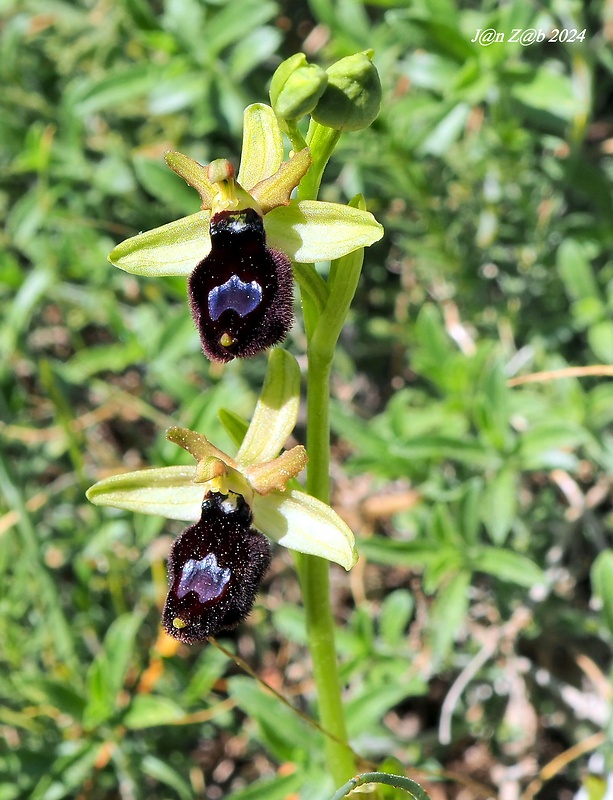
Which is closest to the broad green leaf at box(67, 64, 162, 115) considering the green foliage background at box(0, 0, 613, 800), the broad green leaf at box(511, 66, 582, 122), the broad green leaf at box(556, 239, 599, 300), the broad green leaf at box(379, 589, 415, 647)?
the green foliage background at box(0, 0, 613, 800)

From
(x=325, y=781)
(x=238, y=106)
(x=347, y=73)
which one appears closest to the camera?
(x=347, y=73)

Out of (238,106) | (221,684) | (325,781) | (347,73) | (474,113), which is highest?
(347,73)

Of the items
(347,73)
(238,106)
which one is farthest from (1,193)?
(347,73)

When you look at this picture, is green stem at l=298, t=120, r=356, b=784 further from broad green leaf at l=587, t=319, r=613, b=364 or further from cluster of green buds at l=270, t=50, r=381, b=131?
broad green leaf at l=587, t=319, r=613, b=364

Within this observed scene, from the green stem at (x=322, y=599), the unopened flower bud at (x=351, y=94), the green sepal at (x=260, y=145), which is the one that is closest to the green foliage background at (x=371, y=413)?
the green stem at (x=322, y=599)

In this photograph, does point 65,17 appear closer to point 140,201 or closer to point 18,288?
point 140,201

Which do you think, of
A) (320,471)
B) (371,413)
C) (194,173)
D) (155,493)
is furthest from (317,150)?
(371,413)

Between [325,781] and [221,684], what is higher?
[325,781]
